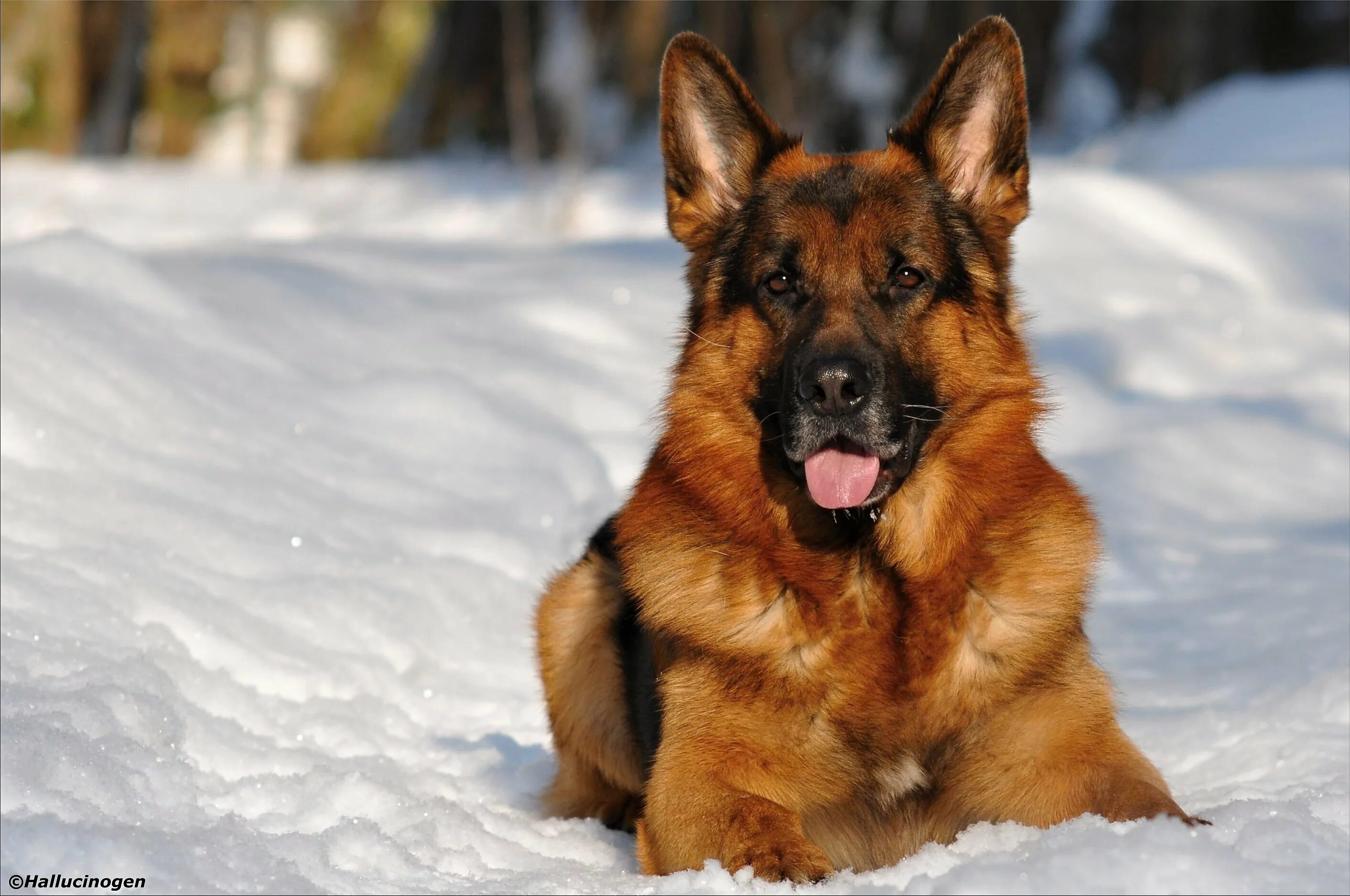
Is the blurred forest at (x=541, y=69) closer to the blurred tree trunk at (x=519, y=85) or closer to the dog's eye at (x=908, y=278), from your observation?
the blurred tree trunk at (x=519, y=85)

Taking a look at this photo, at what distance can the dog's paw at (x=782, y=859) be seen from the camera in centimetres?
300

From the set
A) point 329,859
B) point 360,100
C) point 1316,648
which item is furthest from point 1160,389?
point 360,100

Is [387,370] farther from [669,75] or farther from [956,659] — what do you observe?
[956,659]

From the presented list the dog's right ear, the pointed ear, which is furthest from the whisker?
the pointed ear

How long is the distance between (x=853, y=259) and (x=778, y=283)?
8.5 inches

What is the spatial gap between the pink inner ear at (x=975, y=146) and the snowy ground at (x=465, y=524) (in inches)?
71.3

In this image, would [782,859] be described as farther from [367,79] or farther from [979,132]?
[367,79]

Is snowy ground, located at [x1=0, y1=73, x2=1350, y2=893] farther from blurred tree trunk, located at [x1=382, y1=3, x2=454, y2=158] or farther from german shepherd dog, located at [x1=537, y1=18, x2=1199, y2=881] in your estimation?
blurred tree trunk, located at [x1=382, y1=3, x2=454, y2=158]

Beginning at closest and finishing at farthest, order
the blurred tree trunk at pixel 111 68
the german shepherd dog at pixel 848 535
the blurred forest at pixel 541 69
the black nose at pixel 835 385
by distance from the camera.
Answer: the german shepherd dog at pixel 848 535 → the black nose at pixel 835 385 → the blurred tree trunk at pixel 111 68 → the blurred forest at pixel 541 69

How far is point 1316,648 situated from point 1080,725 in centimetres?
189

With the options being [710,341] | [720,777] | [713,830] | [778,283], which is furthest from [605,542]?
[713,830]

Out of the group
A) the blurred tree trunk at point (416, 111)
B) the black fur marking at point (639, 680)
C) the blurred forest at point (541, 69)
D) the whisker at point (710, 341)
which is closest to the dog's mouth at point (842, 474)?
the whisker at point (710, 341)

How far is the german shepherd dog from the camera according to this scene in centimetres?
342

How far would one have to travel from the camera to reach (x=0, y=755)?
10.7ft
